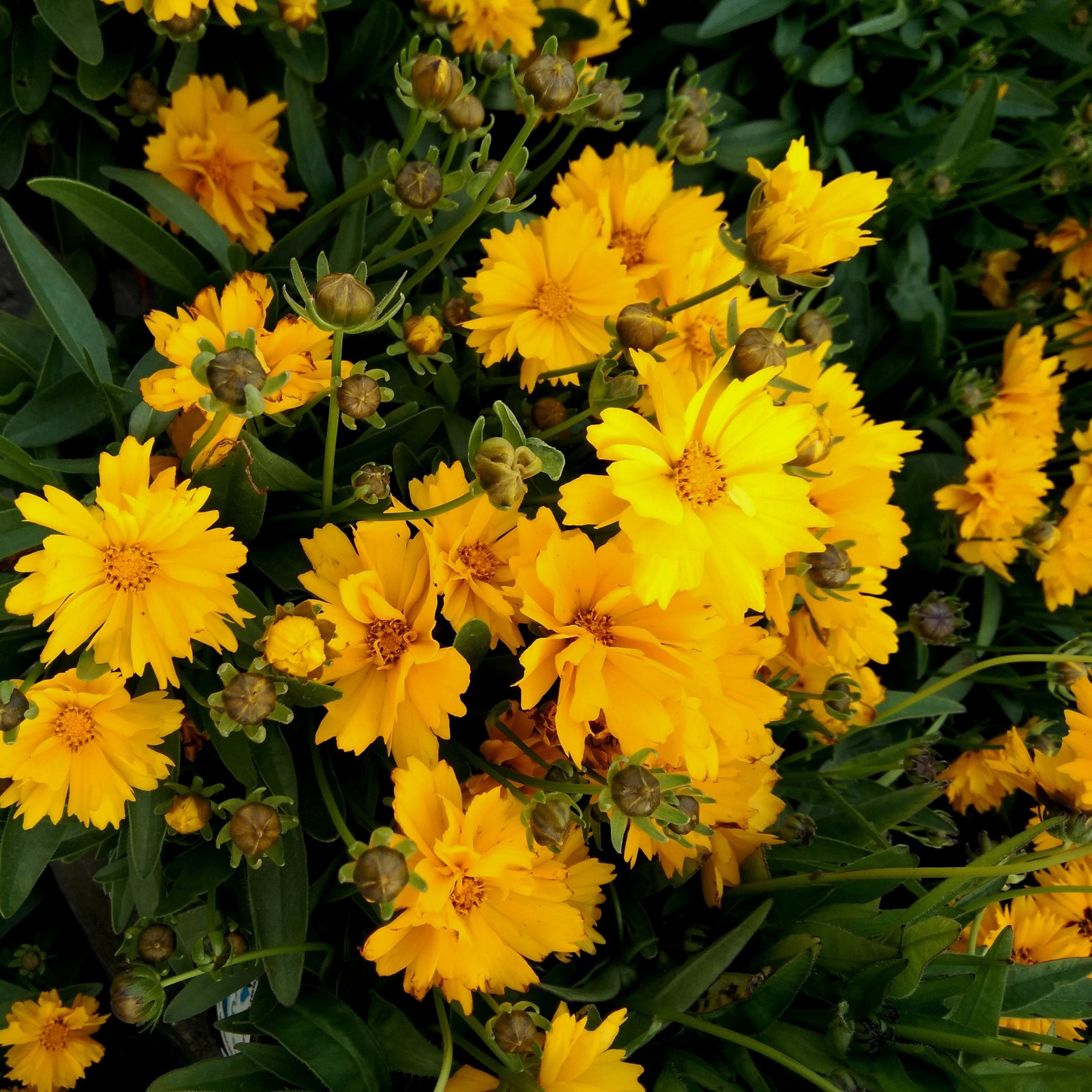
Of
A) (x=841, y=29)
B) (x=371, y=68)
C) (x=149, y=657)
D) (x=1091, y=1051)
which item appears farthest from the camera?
(x=841, y=29)

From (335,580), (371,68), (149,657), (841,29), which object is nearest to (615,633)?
(335,580)

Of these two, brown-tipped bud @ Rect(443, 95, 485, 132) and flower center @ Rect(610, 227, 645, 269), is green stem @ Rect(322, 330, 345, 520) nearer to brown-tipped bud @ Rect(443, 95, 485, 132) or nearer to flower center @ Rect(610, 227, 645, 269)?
brown-tipped bud @ Rect(443, 95, 485, 132)

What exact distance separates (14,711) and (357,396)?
1.14ft

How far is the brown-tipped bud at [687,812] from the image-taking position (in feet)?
2.56

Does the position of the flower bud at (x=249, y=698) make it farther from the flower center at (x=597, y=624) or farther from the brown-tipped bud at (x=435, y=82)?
the brown-tipped bud at (x=435, y=82)

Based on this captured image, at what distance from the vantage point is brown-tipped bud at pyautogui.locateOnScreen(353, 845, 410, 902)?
0.64 meters

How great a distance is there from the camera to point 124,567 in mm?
702

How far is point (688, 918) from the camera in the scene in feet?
3.30

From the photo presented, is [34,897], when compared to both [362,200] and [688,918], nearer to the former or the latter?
[688,918]

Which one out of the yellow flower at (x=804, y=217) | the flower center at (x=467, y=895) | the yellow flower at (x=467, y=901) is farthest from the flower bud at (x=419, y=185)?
the flower center at (x=467, y=895)

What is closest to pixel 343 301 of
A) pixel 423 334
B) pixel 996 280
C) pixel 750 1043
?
pixel 423 334

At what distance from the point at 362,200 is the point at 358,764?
594mm

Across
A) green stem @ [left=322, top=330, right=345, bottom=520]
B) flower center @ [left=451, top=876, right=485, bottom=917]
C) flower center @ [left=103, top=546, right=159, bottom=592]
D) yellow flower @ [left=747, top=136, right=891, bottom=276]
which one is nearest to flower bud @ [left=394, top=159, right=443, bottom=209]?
green stem @ [left=322, top=330, right=345, bottom=520]

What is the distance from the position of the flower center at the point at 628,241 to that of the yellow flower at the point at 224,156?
38 centimetres
